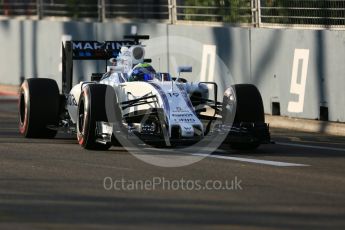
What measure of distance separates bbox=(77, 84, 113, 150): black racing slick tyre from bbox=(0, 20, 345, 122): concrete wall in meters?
4.67

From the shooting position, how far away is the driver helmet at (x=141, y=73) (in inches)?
583

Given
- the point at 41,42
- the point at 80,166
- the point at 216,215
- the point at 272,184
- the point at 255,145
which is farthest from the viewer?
the point at 41,42

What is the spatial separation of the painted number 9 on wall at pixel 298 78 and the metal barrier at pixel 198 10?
0.61 m

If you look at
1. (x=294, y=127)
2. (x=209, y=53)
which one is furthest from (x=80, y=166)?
(x=209, y=53)

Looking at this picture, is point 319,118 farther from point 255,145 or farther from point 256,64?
point 255,145

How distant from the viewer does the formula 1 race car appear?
1355 centimetres

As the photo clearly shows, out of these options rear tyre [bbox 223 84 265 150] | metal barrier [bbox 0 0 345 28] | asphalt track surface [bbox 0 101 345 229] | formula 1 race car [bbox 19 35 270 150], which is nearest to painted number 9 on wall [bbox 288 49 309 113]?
metal barrier [bbox 0 0 345 28]

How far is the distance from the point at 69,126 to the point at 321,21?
501 centimetres

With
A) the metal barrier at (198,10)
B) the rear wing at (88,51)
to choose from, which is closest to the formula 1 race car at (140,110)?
the rear wing at (88,51)

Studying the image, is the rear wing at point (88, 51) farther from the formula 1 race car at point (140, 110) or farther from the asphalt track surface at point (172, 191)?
the asphalt track surface at point (172, 191)

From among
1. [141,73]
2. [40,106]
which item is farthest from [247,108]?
[40,106]

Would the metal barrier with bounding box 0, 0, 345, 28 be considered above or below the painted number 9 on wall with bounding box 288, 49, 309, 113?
above

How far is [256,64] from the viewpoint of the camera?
19109 millimetres

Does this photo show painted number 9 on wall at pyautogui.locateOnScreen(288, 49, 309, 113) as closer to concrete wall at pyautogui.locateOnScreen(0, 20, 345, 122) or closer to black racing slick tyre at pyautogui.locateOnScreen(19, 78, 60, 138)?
concrete wall at pyautogui.locateOnScreen(0, 20, 345, 122)
